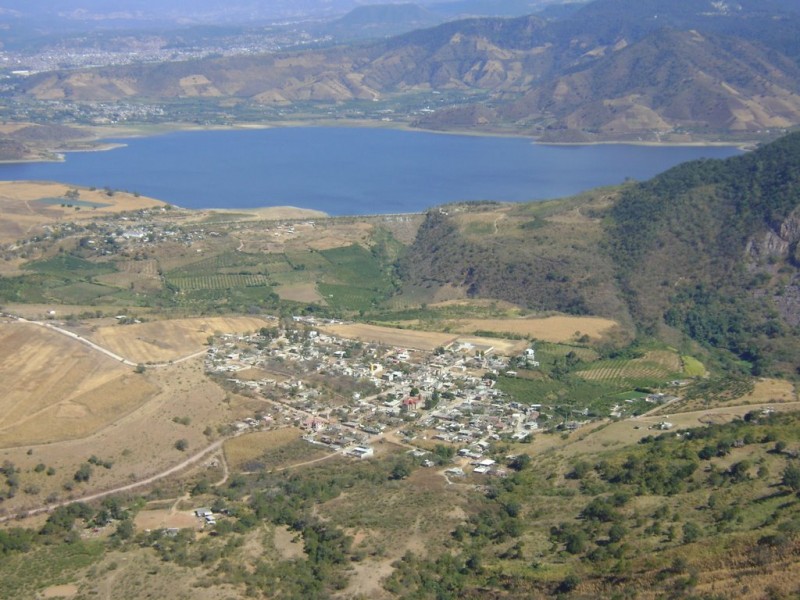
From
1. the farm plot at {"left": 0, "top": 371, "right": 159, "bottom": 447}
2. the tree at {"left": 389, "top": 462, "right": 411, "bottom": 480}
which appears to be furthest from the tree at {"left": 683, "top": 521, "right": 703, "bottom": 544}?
the farm plot at {"left": 0, "top": 371, "right": 159, "bottom": 447}

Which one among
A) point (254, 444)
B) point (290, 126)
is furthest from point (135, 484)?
point (290, 126)

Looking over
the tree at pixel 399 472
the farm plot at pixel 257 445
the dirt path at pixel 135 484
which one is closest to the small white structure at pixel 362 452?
the farm plot at pixel 257 445

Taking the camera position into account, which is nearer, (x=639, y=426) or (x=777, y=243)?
(x=639, y=426)

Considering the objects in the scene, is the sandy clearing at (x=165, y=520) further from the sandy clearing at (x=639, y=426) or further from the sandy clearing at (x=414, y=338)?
the sandy clearing at (x=414, y=338)

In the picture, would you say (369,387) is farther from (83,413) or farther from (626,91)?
(626,91)

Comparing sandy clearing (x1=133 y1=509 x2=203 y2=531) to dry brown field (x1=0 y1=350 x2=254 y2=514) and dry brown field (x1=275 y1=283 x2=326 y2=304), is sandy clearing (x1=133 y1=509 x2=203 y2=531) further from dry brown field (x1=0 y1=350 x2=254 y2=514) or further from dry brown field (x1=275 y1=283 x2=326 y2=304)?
dry brown field (x1=275 y1=283 x2=326 y2=304)

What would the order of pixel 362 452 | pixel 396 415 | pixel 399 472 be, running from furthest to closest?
1. pixel 396 415
2. pixel 362 452
3. pixel 399 472
